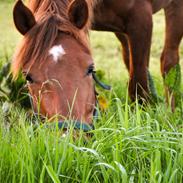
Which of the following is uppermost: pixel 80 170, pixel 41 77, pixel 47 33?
pixel 47 33

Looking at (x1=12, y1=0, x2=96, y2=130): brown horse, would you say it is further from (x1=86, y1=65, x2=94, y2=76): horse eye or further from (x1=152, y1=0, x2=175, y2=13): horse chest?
(x1=152, y1=0, x2=175, y2=13): horse chest

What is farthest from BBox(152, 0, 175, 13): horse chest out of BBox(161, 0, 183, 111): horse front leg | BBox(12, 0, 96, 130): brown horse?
BBox(12, 0, 96, 130): brown horse

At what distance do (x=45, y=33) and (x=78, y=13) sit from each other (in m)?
0.28

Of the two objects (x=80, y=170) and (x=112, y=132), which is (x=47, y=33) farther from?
(x=80, y=170)

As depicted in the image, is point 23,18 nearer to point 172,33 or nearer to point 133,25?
point 133,25

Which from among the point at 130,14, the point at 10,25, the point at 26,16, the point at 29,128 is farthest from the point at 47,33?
the point at 10,25

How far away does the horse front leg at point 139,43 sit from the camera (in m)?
4.80

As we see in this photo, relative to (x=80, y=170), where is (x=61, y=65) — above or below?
above

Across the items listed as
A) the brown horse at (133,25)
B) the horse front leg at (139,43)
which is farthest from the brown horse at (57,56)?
the horse front leg at (139,43)

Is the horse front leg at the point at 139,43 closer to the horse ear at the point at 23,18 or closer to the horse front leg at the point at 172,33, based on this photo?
the horse front leg at the point at 172,33

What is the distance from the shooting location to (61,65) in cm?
331

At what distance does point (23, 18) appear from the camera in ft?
11.6

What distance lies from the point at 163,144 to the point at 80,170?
1.36ft

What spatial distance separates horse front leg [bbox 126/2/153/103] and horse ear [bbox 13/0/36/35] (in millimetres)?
1441
